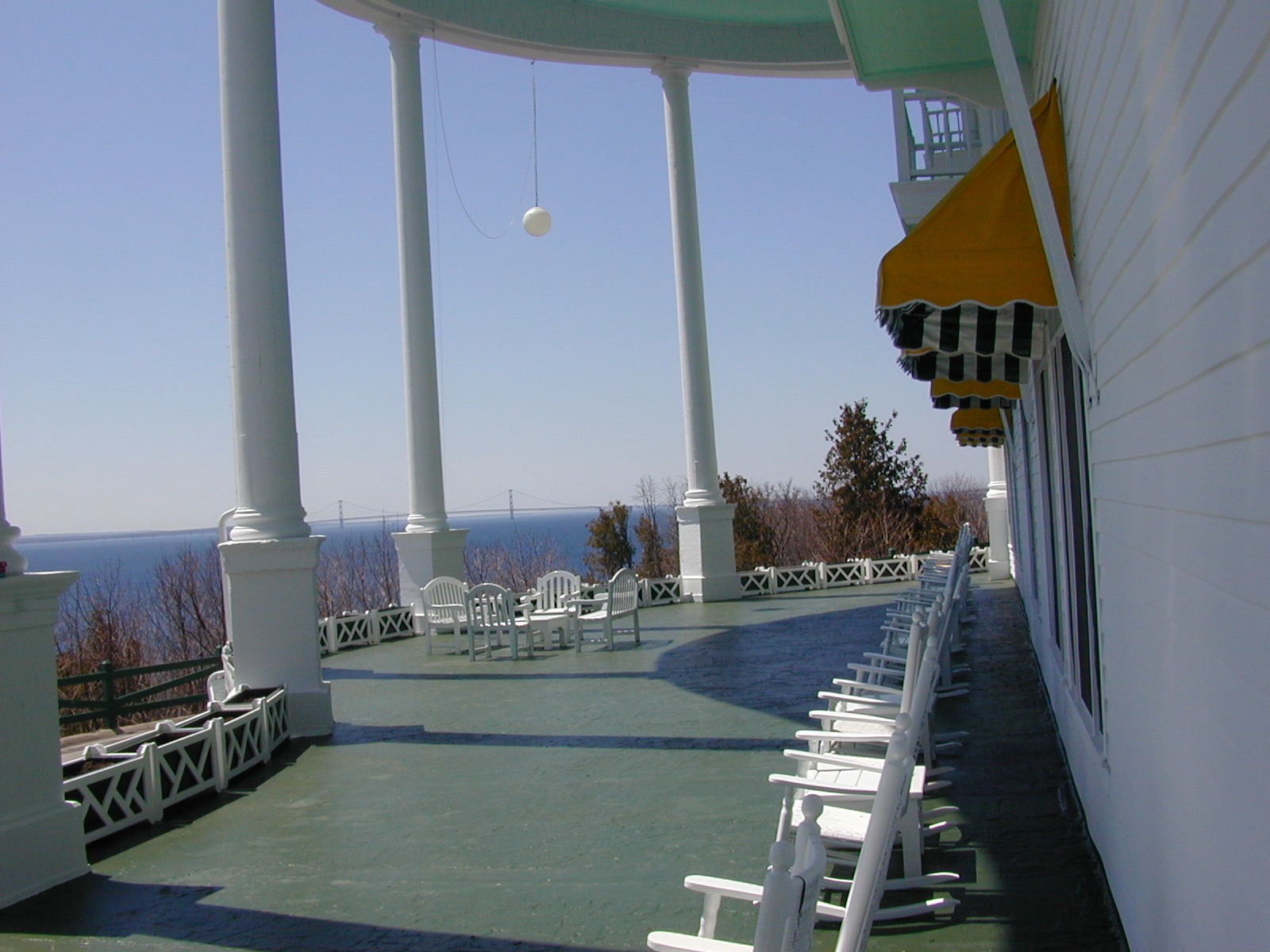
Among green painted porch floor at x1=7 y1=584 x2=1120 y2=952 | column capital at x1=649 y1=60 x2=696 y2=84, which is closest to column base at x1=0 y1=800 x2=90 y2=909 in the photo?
green painted porch floor at x1=7 y1=584 x2=1120 y2=952

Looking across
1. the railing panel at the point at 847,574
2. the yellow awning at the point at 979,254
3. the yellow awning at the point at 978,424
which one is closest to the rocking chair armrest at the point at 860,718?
the yellow awning at the point at 979,254

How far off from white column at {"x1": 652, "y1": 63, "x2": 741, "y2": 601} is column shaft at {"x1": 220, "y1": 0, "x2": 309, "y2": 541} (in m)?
11.1

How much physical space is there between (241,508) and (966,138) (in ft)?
26.6

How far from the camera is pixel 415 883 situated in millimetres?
6527

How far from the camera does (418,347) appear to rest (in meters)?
19.2

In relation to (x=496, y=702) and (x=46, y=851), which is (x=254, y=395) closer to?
(x=496, y=702)

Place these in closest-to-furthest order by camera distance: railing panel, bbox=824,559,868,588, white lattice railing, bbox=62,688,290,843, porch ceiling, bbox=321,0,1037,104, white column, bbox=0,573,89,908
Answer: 1. white column, bbox=0,573,89,908
2. white lattice railing, bbox=62,688,290,843
3. porch ceiling, bbox=321,0,1037,104
4. railing panel, bbox=824,559,868,588

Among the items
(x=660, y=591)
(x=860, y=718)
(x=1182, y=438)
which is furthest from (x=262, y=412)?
(x=660, y=591)

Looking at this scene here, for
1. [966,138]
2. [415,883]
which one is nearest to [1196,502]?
[415,883]

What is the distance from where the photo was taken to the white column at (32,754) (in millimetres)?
6812

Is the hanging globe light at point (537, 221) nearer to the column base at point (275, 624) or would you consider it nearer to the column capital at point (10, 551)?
the column base at point (275, 624)

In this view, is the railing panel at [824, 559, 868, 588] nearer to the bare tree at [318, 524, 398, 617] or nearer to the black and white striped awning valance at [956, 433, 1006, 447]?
the black and white striped awning valance at [956, 433, 1006, 447]

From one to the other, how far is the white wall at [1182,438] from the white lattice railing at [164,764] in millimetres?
6246

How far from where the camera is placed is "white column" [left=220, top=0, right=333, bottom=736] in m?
11.2
